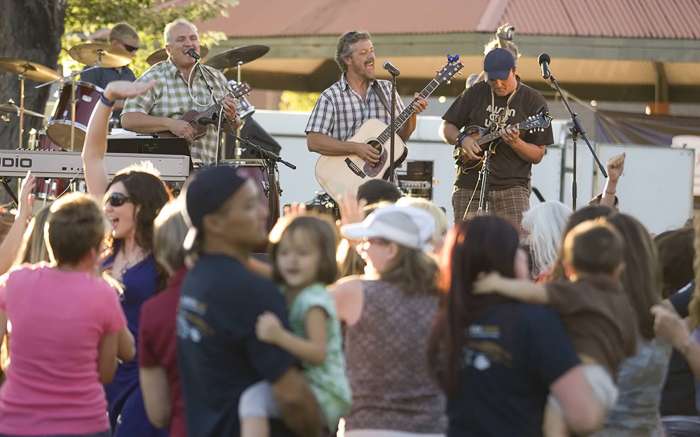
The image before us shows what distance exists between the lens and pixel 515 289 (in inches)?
184

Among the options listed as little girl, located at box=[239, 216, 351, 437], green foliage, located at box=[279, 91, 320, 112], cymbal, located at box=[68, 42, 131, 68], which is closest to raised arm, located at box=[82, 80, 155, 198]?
little girl, located at box=[239, 216, 351, 437]

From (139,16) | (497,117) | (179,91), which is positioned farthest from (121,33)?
(139,16)

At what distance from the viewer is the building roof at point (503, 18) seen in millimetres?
24530

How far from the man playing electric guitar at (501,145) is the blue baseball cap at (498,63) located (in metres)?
0.03

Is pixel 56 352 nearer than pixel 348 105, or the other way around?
pixel 56 352

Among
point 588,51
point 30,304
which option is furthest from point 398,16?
point 30,304

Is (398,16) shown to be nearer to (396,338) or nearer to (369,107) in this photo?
(369,107)

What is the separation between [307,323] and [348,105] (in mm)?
6608

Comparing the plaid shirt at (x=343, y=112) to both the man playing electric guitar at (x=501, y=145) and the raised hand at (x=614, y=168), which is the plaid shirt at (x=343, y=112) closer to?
the man playing electric guitar at (x=501, y=145)

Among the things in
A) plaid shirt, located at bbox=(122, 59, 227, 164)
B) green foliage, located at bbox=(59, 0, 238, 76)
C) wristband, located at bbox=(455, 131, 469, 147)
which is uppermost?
green foliage, located at bbox=(59, 0, 238, 76)

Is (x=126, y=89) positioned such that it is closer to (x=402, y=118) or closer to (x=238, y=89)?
(x=238, y=89)

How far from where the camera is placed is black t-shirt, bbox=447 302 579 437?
15.1 ft

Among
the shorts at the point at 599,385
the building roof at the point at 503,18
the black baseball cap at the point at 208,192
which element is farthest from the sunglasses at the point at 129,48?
the shorts at the point at 599,385

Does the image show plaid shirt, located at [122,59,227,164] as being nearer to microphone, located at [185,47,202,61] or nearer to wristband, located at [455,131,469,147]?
microphone, located at [185,47,202,61]
